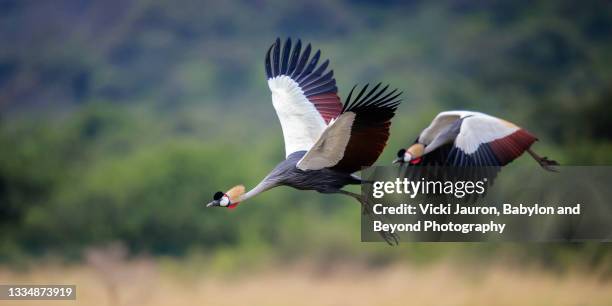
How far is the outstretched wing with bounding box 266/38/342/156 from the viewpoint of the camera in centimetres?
782

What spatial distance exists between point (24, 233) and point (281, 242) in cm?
410

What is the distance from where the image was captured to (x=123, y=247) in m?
14.8

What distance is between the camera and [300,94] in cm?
808

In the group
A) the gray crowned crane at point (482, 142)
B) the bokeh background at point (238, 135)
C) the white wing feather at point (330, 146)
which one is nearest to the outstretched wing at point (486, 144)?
the gray crowned crane at point (482, 142)

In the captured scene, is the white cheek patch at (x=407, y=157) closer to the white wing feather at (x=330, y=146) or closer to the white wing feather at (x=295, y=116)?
the white wing feather at (x=295, y=116)

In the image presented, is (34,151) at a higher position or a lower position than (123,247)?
higher

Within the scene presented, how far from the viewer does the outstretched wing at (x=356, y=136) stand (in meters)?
6.73

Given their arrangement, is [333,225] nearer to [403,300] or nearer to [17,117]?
[403,300]

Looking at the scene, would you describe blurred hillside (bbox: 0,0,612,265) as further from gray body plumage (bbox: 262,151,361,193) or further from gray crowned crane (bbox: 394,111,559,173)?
gray body plumage (bbox: 262,151,361,193)

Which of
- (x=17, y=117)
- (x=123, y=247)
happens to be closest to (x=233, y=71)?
(x=17, y=117)

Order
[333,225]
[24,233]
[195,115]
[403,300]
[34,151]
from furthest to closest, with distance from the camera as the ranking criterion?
1. [195,115]
2. [34,151]
3. [24,233]
4. [333,225]
5. [403,300]

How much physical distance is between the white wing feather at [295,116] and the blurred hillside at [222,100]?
5948 mm

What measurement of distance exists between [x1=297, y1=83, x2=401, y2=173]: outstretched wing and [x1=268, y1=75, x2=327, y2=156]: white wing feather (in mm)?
521

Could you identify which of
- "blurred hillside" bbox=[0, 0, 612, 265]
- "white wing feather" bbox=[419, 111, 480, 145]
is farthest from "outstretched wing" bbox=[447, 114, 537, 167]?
"blurred hillside" bbox=[0, 0, 612, 265]
